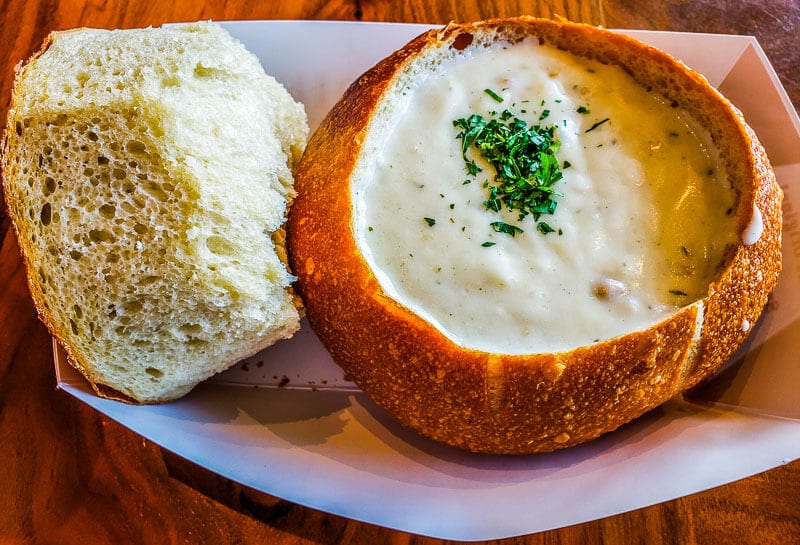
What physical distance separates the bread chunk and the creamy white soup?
0.76 ft

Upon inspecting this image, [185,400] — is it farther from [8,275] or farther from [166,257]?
[8,275]

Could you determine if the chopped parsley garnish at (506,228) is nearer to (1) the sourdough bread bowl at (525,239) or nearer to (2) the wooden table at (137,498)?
(1) the sourdough bread bowl at (525,239)

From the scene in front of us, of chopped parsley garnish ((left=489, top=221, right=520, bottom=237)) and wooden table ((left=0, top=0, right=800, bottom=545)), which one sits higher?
chopped parsley garnish ((left=489, top=221, right=520, bottom=237))

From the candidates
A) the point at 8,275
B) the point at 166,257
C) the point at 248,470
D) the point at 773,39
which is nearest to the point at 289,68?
the point at 166,257

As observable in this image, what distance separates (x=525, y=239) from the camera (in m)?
1.08

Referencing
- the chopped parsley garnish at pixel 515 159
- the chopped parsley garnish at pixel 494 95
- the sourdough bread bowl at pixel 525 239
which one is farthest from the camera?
the chopped parsley garnish at pixel 494 95

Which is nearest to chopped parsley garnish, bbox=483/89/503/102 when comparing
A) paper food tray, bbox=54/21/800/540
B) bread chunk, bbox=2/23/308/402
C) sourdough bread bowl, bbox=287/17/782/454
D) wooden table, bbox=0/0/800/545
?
sourdough bread bowl, bbox=287/17/782/454

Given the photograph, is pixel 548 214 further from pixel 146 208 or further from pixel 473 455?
pixel 146 208

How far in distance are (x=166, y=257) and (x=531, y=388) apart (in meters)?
0.64

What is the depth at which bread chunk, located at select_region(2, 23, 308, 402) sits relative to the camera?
1026mm

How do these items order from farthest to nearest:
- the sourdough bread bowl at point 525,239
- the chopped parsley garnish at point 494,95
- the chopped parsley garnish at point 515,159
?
1. the chopped parsley garnish at point 494,95
2. the chopped parsley garnish at point 515,159
3. the sourdough bread bowl at point 525,239

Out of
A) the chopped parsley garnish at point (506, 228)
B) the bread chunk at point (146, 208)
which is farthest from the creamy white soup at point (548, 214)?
the bread chunk at point (146, 208)

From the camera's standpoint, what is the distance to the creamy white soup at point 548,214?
1.03 m

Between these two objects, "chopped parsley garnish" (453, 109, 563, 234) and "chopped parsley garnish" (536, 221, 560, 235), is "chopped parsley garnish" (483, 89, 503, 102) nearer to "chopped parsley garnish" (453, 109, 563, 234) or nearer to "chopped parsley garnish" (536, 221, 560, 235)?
"chopped parsley garnish" (453, 109, 563, 234)
